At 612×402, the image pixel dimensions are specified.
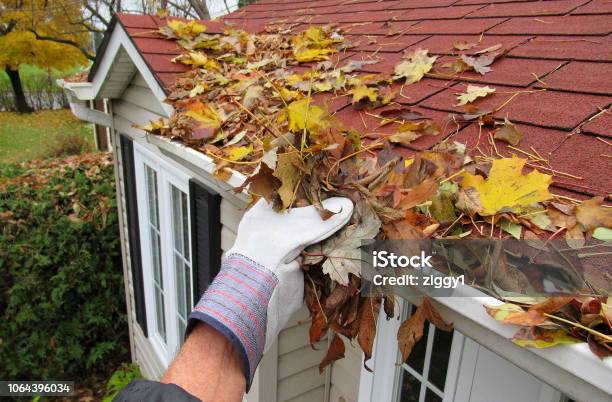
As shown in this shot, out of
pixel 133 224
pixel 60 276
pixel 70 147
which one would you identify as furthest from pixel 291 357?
pixel 70 147

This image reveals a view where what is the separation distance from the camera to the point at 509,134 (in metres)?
1.42

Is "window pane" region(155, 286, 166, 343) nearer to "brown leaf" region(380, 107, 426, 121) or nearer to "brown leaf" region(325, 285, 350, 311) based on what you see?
"brown leaf" region(380, 107, 426, 121)

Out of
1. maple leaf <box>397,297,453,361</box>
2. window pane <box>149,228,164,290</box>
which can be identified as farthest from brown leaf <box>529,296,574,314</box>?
window pane <box>149,228,164,290</box>

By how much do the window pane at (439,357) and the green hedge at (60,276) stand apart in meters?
4.96

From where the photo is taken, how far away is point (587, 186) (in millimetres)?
1173

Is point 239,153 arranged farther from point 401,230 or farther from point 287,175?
point 401,230

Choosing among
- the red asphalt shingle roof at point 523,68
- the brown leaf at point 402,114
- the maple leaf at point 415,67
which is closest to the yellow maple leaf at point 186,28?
the red asphalt shingle roof at point 523,68

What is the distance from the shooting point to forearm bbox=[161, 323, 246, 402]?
109cm

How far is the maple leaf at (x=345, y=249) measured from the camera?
1.09 meters

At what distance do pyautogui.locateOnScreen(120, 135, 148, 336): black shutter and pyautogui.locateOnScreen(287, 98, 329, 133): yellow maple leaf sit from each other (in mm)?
3611

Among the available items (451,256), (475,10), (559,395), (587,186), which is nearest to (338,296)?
(451,256)

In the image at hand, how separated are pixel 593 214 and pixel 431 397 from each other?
128 cm

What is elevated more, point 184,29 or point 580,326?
point 184,29

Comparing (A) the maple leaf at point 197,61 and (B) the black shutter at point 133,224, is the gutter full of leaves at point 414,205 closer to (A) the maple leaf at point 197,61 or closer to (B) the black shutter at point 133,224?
(A) the maple leaf at point 197,61
